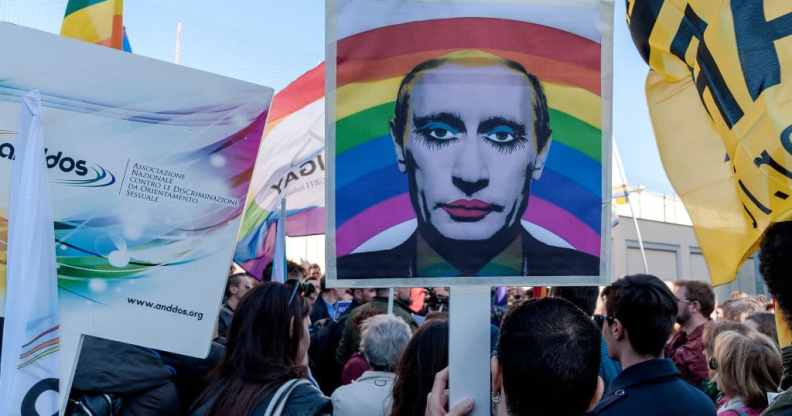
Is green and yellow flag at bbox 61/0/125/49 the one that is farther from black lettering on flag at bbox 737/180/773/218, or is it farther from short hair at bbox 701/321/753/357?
short hair at bbox 701/321/753/357

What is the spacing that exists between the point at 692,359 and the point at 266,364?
10.9 ft

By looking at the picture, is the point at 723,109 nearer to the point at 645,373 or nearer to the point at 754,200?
the point at 754,200

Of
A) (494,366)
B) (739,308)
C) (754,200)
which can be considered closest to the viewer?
(494,366)

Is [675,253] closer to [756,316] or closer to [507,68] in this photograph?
[756,316]

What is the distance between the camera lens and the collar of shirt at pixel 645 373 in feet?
9.84

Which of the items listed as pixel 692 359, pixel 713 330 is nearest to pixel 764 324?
pixel 713 330

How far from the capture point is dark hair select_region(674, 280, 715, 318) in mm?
5715

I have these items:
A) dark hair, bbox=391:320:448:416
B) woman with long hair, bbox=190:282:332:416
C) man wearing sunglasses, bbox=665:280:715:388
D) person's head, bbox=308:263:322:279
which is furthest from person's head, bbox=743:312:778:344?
person's head, bbox=308:263:322:279

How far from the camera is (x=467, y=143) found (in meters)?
2.61

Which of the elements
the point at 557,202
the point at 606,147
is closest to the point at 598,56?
the point at 606,147

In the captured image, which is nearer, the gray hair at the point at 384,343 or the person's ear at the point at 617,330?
the person's ear at the point at 617,330

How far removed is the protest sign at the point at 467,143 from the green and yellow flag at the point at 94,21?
2.55 m

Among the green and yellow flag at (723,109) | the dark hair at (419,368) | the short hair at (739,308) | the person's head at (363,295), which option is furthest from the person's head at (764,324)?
the person's head at (363,295)

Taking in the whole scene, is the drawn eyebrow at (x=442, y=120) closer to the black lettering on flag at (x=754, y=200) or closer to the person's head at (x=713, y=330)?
the black lettering on flag at (x=754, y=200)
